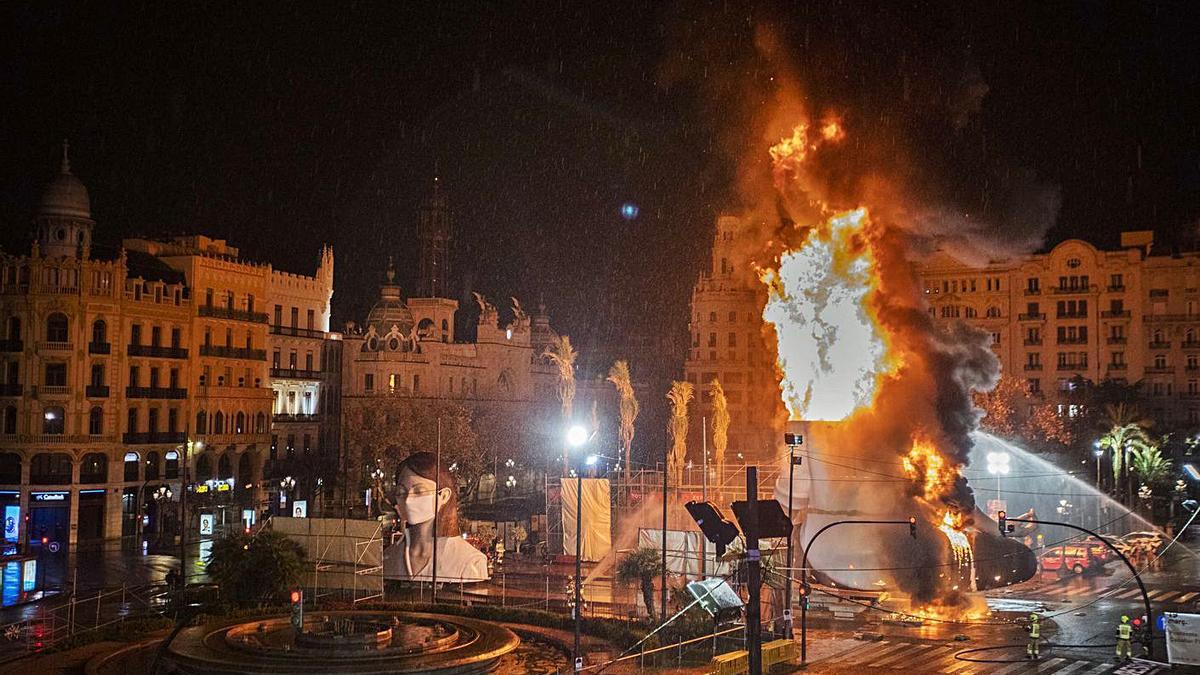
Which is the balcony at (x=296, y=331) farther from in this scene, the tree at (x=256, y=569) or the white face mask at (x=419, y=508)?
the tree at (x=256, y=569)

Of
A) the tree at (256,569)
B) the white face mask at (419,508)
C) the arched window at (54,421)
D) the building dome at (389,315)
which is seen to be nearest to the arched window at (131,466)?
the arched window at (54,421)

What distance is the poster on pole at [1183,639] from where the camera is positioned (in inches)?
1247

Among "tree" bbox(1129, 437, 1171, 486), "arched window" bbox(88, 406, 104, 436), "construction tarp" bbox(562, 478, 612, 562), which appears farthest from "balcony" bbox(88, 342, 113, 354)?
"tree" bbox(1129, 437, 1171, 486)

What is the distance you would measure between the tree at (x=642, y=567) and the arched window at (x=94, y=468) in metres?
34.1

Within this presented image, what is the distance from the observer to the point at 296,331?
8412cm

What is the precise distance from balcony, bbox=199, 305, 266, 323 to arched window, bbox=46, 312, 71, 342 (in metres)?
Result: 9.65

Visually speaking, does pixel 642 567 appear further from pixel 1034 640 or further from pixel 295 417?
pixel 295 417

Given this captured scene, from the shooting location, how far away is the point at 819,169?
53312 millimetres

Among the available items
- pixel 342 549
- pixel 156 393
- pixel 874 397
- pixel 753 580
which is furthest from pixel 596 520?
pixel 753 580

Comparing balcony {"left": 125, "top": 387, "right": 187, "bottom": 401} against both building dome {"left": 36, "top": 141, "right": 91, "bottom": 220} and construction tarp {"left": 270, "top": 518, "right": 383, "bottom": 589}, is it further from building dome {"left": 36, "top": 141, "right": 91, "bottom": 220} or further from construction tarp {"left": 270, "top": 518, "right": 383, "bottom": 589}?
construction tarp {"left": 270, "top": 518, "right": 383, "bottom": 589}

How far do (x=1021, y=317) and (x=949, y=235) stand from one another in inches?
1623

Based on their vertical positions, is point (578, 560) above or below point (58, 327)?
below

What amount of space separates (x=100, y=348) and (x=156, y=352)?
409 cm

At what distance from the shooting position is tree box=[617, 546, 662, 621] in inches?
1614
